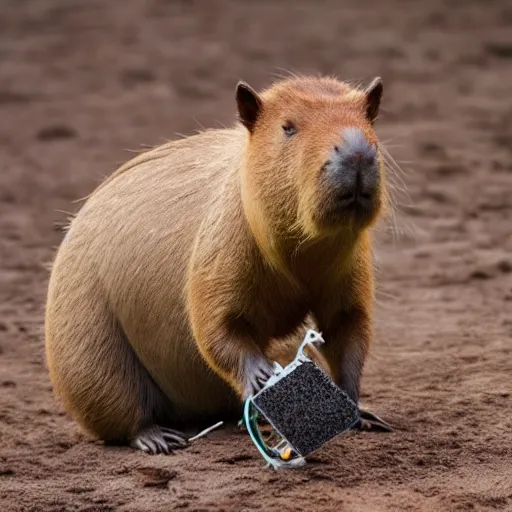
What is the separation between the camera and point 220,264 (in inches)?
198

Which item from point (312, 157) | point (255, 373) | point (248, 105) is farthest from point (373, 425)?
point (248, 105)

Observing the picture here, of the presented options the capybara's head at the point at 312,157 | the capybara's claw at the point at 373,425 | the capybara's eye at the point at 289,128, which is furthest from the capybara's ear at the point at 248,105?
the capybara's claw at the point at 373,425

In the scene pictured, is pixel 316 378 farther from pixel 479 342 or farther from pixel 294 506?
pixel 479 342

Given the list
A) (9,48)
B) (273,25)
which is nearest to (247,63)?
(273,25)

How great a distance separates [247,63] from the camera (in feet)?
45.0

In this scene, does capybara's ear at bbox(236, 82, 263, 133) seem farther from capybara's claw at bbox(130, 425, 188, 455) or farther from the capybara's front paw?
capybara's claw at bbox(130, 425, 188, 455)

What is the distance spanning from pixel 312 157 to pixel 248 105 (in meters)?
0.54

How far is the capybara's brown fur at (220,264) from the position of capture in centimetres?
468

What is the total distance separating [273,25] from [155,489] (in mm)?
11359

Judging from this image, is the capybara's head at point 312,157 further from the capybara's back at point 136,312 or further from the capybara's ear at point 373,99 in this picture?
the capybara's back at point 136,312

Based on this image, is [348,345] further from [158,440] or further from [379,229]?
A: [158,440]

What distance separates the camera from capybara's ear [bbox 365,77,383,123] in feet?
16.2

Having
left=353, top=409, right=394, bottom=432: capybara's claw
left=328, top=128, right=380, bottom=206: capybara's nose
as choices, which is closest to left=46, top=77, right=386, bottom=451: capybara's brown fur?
left=328, top=128, right=380, bottom=206: capybara's nose

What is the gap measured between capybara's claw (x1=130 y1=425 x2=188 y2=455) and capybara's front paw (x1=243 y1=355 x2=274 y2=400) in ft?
2.02
